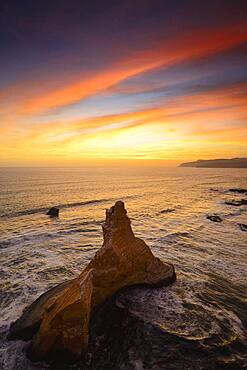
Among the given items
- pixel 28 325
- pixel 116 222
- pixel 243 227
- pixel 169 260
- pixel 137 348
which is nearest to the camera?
pixel 137 348

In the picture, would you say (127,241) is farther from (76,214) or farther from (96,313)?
(76,214)

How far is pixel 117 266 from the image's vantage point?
12.4m

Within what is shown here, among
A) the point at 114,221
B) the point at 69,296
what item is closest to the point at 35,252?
the point at 114,221

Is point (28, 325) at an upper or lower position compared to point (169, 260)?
upper

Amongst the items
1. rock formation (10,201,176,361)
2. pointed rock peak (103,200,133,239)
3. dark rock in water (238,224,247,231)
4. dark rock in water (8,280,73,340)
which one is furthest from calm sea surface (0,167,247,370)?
pointed rock peak (103,200,133,239)

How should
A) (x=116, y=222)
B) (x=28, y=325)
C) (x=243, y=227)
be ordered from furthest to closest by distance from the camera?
(x=243, y=227) < (x=116, y=222) < (x=28, y=325)

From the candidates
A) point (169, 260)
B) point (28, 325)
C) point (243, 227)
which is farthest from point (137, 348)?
point (243, 227)

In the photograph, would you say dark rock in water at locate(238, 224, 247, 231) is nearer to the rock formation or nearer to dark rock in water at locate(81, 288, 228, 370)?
the rock formation

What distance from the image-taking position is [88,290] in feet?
30.0

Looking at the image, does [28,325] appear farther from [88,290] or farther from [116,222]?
[116,222]

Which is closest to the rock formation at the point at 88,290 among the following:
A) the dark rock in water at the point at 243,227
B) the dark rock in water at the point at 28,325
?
the dark rock in water at the point at 28,325

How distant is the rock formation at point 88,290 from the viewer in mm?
8383

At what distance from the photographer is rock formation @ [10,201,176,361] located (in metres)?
8.38

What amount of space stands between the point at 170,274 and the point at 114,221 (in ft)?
18.0
